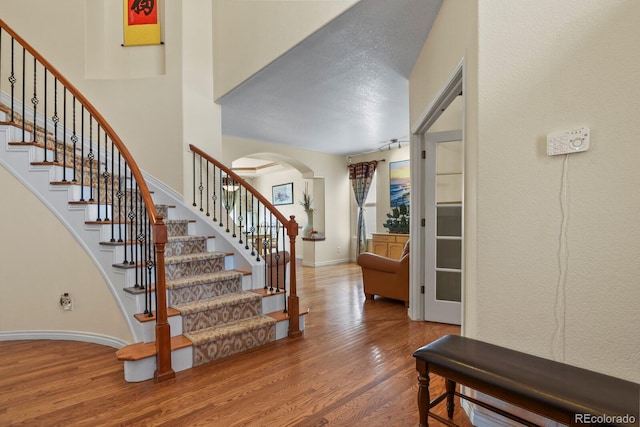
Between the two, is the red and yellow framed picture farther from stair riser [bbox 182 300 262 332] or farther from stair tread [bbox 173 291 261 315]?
stair riser [bbox 182 300 262 332]

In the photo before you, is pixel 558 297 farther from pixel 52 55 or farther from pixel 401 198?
pixel 52 55

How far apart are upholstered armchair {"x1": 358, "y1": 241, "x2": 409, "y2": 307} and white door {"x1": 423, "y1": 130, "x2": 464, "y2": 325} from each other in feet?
2.00

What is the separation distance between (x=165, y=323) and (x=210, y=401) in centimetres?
64

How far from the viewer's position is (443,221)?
333 cm

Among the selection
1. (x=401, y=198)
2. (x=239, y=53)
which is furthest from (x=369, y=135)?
(x=239, y=53)

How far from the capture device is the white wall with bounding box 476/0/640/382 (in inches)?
51.7

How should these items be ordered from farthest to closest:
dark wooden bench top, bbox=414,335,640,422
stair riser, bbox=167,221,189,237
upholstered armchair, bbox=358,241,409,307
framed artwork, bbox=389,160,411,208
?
1. framed artwork, bbox=389,160,411,208
2. upholstered armchair, bbox=358,241,409,307
3. stair riser, bbox=167,221,189,237
4. dark wooden bench top, bbox=414,335,640,422

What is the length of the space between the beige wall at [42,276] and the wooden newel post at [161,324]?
89 cm

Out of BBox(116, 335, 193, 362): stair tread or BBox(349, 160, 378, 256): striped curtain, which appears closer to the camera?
BBox(116, 335, 193, 362): stair tread

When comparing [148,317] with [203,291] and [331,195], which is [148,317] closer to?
[203,291]

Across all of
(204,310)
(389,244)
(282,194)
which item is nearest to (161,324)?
(204,310)

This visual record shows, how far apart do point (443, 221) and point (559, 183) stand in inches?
74.9

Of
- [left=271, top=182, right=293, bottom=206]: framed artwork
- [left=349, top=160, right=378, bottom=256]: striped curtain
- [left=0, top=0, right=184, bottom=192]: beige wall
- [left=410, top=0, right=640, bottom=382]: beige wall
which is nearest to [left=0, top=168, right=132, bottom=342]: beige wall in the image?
[left=0, top=0, right=184, bottom=192]: beige wall

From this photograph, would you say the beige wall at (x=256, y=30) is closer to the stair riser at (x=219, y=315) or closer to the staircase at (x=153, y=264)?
the staircase at (x=153, y=264)
